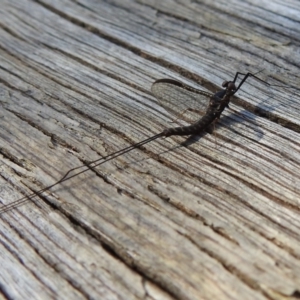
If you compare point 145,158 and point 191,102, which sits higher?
point 191,102

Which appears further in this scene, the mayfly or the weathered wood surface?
the mayfly

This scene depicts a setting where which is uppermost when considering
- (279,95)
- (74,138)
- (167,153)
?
(279,95)

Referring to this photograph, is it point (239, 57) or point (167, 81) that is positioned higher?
point (239, 57)

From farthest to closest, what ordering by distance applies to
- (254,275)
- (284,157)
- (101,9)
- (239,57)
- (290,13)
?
1. (101,9)
2. (290,13)
3. (239,57)
4. (284,157)
5. (254,275)

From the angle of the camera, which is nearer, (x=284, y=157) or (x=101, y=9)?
(x=284, y=157)

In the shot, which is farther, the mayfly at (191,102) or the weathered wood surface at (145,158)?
the mayfly at (191,102)

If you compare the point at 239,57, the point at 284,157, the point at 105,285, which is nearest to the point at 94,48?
the point at 239,57

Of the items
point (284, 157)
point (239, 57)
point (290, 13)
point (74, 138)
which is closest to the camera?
point (284, 157)

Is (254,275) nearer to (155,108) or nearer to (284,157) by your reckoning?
(284,157)
